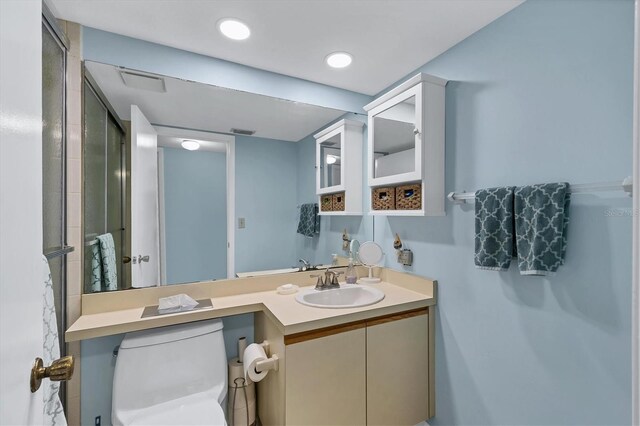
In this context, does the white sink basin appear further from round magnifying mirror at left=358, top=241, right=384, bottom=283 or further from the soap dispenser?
round magnifying mirror at left=358, top=241, right=384, bottom=283

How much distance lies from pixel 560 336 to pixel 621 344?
18 centimetres

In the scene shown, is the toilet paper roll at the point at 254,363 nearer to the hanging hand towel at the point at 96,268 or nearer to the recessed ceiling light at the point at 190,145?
the hanging hand towel at the point at 96,268

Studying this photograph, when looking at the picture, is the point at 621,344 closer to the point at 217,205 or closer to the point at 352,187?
the point at 352,187

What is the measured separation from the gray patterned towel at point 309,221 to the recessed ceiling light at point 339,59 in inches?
35.5

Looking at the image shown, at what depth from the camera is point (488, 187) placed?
1.41 metres

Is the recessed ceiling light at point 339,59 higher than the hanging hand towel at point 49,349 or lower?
higher

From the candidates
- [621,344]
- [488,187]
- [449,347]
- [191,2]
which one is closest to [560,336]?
[621,344]

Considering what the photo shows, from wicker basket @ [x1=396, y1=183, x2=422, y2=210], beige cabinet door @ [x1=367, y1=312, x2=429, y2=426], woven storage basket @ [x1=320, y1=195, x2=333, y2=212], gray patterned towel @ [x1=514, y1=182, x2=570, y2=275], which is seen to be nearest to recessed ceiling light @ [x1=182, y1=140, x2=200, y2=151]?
woven storage basket @ [x1=320, y1=195, x2=333, y2=212]

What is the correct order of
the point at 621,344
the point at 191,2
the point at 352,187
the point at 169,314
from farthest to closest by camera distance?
the point at 352,187 → the point at 169,314 → the point at 191,2 → the point at 621,344

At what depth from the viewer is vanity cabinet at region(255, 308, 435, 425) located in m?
1.33

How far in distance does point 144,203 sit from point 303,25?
125 cm

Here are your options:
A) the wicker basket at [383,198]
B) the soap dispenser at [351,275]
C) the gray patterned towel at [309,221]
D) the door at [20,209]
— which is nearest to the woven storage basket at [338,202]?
the gray patterned towel at [309,221]

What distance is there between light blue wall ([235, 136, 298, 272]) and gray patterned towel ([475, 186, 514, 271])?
112 cm

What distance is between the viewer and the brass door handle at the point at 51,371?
580 mm
